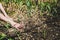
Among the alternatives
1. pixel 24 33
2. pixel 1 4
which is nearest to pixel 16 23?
pixel 24 33

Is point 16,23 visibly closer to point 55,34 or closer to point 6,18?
Result: point 6,18

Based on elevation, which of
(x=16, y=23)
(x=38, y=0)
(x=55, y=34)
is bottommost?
(x=55, y=34)

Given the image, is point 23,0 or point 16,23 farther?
point 23,0

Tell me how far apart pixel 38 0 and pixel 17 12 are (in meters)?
0.53

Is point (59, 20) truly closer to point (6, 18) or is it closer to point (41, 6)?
point (41, 6)

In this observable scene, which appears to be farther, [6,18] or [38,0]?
[38,0]

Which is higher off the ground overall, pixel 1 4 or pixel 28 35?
pixel 1 4

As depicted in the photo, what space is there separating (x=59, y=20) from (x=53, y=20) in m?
0.12

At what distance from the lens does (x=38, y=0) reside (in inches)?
185

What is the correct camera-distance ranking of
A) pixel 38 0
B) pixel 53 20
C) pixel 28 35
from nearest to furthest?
pixel 28 35, pixel 53 20, pixel 38 0

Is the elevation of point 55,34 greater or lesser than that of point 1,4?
lesser

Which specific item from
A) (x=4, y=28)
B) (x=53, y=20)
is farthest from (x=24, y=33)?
(x=53, y=20)

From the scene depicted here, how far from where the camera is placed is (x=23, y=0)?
4.73 metres

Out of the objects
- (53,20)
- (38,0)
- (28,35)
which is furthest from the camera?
(38,0)
